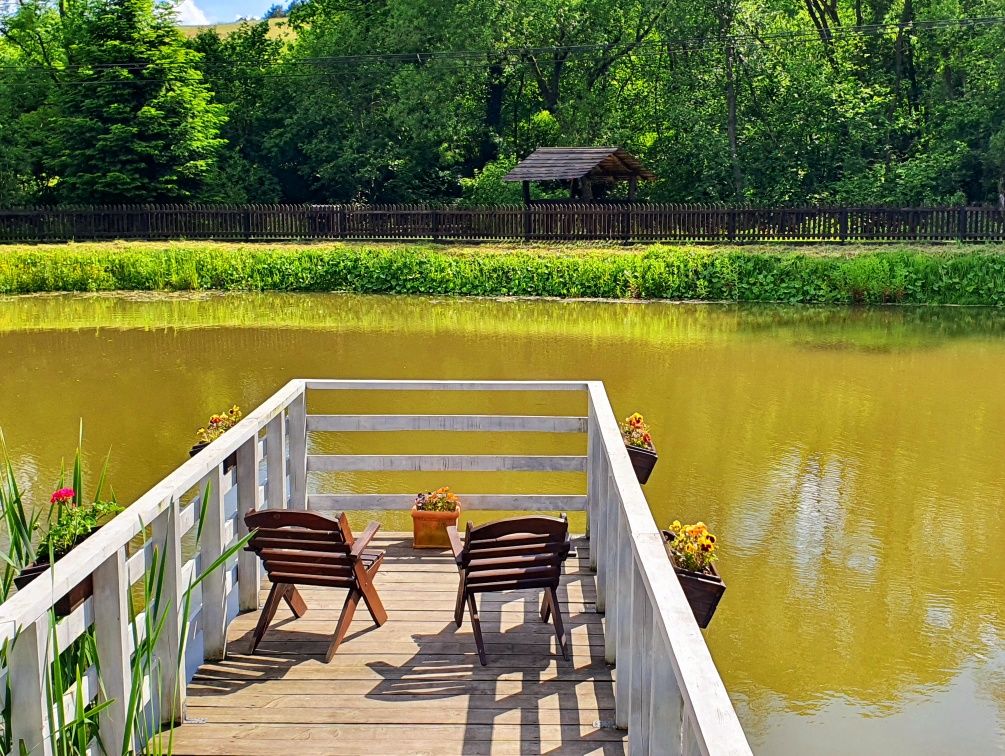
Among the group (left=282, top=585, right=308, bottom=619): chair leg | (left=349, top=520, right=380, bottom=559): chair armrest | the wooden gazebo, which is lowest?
(left=282, top=585, right=308, bottom=619): chair leg

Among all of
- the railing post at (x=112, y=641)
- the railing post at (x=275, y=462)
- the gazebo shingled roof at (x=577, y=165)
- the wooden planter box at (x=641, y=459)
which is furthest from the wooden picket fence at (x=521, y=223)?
the railing post at (x=112, y=641)

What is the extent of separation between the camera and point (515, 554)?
19.9ft

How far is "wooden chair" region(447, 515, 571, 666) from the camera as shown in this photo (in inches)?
234

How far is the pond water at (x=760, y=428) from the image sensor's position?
742cm

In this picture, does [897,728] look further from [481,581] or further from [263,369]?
[263,369]

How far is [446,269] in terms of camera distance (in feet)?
94.3

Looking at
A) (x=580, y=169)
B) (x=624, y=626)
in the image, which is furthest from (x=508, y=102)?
(x=624, y=626)

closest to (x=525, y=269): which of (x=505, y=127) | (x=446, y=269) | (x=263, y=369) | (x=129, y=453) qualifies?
(x=446, y=269)

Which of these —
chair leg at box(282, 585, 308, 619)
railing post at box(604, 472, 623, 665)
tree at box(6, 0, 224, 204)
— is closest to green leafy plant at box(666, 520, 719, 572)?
railing post at box(604, 472, 623, 665)

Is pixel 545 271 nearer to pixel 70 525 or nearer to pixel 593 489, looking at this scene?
pixel 593 489

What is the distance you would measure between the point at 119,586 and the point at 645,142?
40753 millimetres

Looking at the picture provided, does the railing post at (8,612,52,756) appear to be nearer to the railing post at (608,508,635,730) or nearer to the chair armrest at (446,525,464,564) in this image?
the railing post at (608,508,635,730)

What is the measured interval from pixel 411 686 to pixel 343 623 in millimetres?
567

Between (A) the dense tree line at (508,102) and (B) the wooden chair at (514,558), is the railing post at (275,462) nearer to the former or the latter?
(B) the wooden chair at (514,558)
